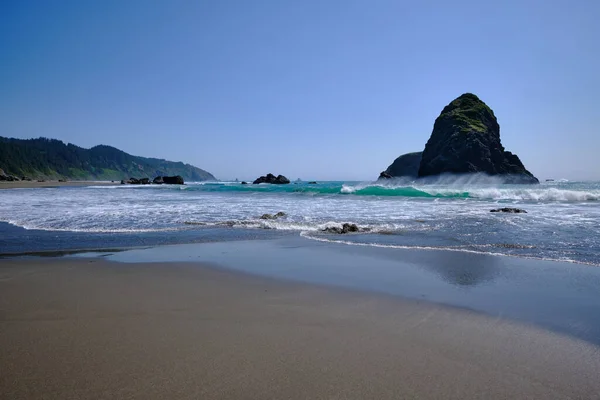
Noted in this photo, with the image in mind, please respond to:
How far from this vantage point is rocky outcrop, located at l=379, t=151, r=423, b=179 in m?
109

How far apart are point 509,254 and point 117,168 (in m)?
206

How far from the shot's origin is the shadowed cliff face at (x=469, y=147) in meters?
69.4

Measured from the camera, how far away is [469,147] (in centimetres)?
6906

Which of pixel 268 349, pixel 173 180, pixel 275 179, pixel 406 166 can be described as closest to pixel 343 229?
pixel 268 349

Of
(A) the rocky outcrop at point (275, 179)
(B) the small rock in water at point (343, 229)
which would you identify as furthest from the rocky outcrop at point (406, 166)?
(B) the small rock in water at point (343, 229)

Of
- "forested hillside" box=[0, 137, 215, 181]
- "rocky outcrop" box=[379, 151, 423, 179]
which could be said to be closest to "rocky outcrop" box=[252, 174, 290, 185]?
"rocky outcrop" box=[379, 151, 423, 179]

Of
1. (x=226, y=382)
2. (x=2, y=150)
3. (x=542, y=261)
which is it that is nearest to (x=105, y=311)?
(x=226, y=382)

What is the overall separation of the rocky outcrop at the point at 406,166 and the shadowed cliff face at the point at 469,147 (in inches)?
1128

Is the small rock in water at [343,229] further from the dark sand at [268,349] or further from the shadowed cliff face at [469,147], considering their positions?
the shadowed cliff face at [469,147]

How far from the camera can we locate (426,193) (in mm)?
33875

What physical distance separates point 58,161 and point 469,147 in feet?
467

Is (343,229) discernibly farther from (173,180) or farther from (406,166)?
(406,166)

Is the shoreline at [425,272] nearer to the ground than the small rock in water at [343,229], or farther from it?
nearer to the ground

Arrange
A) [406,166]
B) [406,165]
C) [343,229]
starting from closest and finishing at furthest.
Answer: [343,229] < [406,166] < [406,165]
